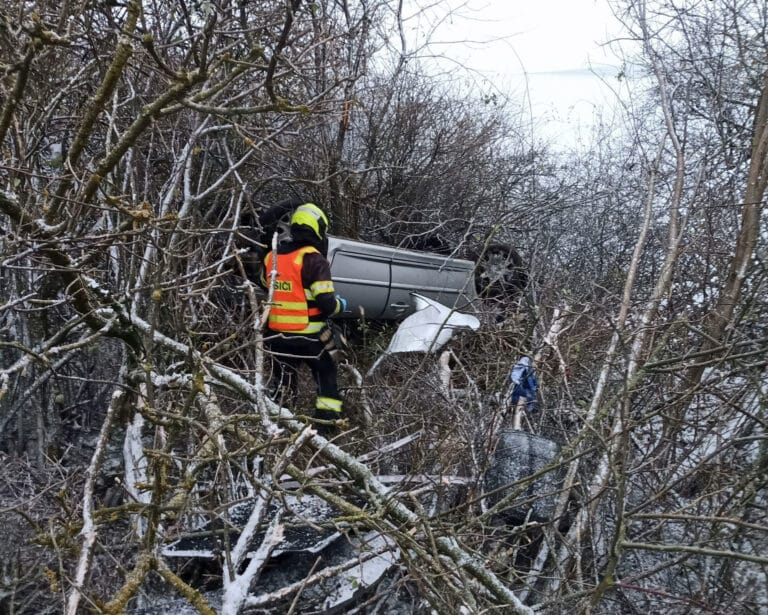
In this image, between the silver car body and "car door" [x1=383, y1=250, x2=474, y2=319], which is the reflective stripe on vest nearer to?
the silver car body

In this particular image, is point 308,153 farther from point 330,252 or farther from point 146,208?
point 146,208

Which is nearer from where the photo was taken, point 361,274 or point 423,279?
point 361,274

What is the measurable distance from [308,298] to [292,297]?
13cm

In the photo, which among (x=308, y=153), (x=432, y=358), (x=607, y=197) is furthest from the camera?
(x=607, y=197)

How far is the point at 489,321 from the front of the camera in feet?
18.8

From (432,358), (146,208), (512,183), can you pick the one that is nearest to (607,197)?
(512,183)

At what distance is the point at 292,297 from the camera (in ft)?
17.8

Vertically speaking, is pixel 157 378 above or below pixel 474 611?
above

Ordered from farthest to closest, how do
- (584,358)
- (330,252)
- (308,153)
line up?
1. (308,153)
2. (330,252)
3. (584,358)

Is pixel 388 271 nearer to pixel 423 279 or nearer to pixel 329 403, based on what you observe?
pixel 423 279

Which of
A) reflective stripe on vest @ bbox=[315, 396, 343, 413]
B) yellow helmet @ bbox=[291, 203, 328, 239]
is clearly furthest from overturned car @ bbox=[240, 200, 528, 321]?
reflective stripe on vest @ bbox=[315, 396, 343, 413]

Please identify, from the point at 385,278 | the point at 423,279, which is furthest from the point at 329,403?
the point at 423,279

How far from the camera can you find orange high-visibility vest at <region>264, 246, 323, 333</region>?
5.39 metres

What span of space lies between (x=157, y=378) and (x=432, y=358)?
2.53 m
